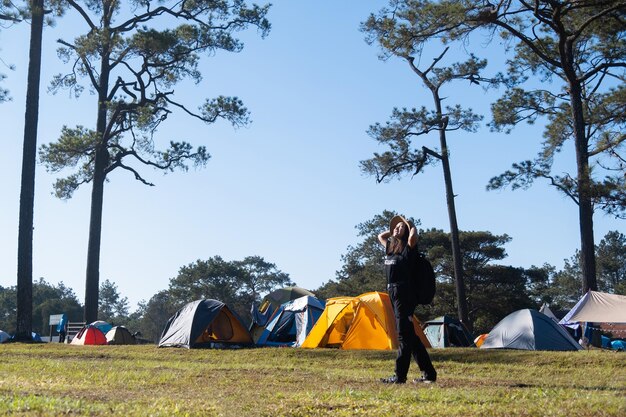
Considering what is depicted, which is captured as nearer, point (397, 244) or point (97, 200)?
point (397, 244)

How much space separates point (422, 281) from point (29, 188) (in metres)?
16.1

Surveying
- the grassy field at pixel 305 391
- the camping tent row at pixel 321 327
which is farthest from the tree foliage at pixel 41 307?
the grassy field at pixel 305 391

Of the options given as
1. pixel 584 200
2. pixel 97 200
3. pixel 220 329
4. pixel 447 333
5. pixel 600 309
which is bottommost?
pixel 447 333

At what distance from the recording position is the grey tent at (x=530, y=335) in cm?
1881

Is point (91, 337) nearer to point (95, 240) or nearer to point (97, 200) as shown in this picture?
point (95, 240)

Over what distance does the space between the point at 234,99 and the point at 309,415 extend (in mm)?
23520

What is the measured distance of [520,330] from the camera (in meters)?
19.3

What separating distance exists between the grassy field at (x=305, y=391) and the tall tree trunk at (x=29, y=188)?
8.18 m

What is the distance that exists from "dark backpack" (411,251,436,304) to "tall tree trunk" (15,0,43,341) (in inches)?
616

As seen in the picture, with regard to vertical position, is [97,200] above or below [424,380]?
above

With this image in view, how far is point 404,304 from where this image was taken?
8.61 m

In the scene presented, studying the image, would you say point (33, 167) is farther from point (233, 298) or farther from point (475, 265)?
point (233, 298)

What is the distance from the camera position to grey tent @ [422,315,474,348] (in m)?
23.9

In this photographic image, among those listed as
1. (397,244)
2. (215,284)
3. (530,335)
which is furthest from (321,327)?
(215,284)
